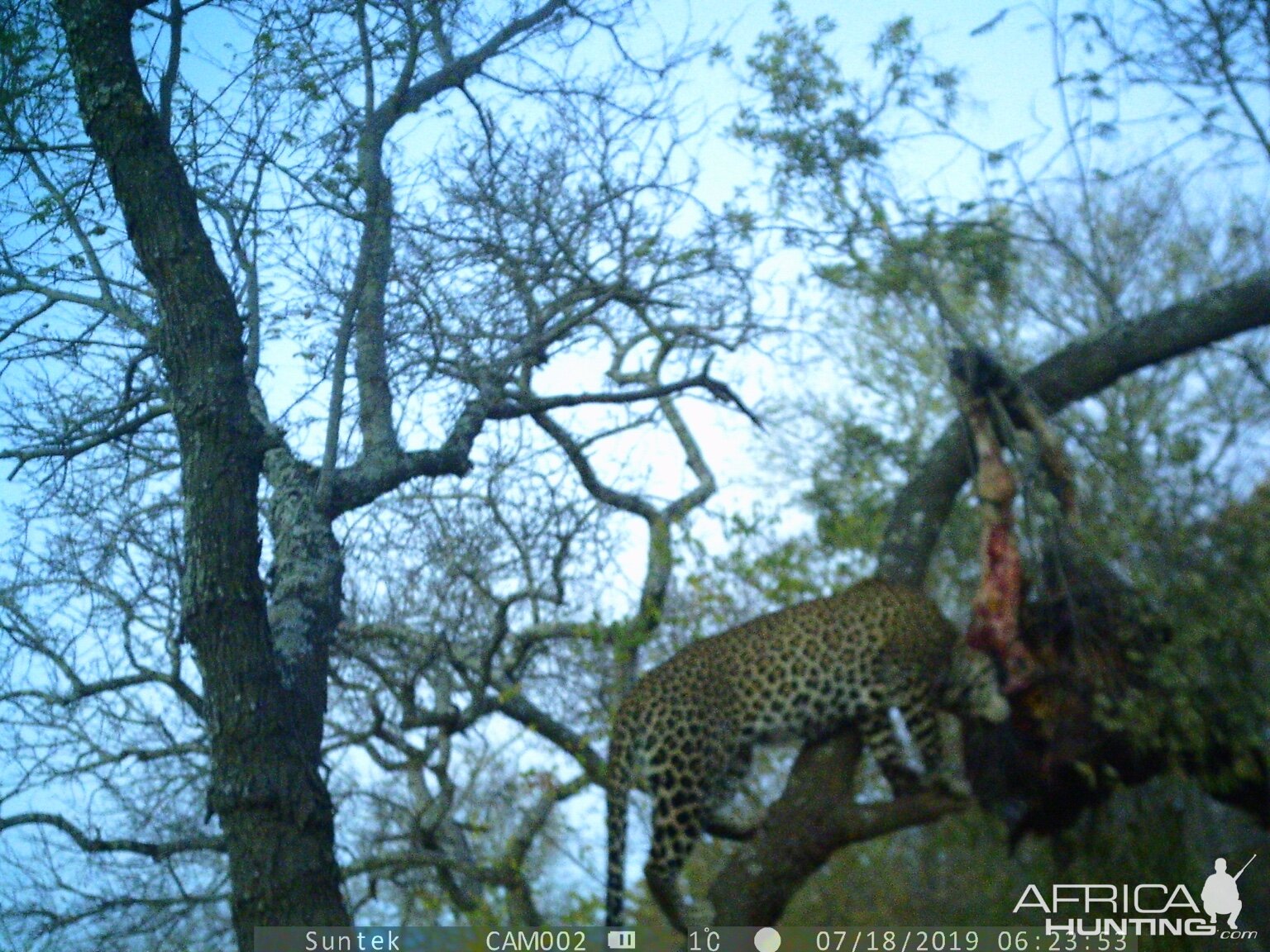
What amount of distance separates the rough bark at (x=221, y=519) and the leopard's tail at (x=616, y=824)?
63.2 inches

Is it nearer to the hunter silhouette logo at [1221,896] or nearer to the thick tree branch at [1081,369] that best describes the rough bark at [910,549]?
the thick tree branch at [1081,369]

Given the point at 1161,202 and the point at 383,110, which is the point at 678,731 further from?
the point at 1161,202

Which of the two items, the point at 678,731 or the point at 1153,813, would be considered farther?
the point at 1153,813

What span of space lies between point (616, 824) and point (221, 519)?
236 centimetres

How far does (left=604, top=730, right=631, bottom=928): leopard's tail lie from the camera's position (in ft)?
18.0

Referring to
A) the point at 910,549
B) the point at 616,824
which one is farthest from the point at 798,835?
the point at 910,549

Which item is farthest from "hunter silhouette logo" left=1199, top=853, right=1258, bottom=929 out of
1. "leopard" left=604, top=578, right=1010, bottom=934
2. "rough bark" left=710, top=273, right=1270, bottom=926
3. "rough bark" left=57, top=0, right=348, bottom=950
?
"rough bark" left=57, top=0, right=348, bottom=950

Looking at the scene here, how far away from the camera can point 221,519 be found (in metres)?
4.22

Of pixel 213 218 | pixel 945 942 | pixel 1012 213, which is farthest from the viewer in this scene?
pixel 1012 213

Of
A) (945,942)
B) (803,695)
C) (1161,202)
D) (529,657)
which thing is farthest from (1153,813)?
(1161,202)

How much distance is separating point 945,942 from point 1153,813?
188cm

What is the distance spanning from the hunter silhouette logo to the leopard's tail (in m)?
2.74

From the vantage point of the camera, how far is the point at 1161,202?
10031 mm

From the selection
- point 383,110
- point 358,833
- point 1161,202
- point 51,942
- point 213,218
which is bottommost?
point 51,942
